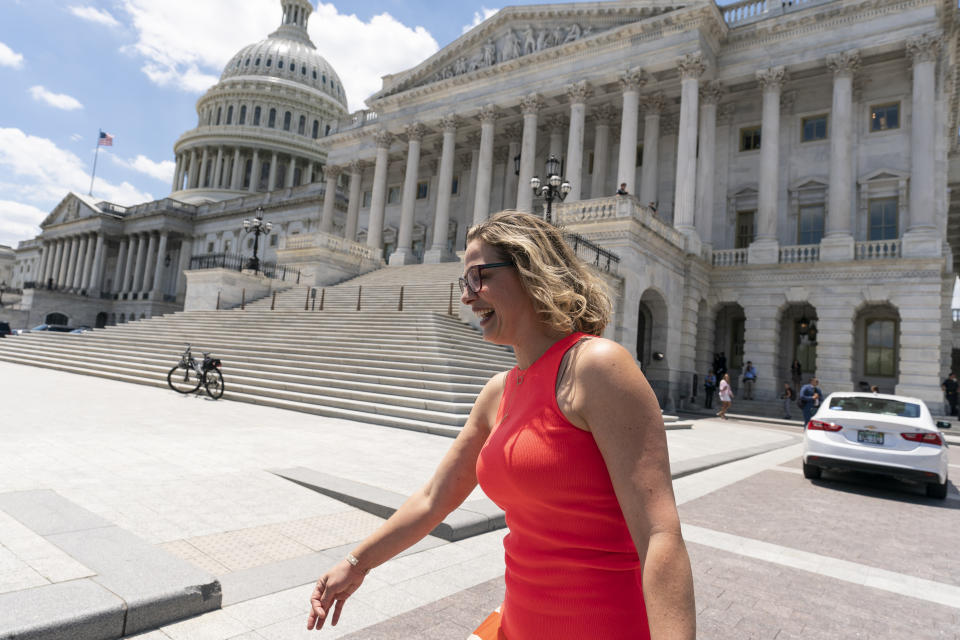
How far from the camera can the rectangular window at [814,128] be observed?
1215 inches

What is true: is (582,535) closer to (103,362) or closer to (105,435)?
(105,435)

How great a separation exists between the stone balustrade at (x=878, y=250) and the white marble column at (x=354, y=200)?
3178 centimetres

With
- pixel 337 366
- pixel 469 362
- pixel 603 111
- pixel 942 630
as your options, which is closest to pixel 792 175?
pixel 603 111

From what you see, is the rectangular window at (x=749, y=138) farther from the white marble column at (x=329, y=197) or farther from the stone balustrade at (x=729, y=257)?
Result: the white marble column at (x=329, y=197)

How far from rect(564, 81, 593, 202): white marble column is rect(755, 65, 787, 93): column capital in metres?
8.51

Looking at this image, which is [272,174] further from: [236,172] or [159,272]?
[159,272]

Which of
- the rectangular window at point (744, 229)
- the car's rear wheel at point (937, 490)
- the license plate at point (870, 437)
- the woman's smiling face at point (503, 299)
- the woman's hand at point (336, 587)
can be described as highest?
the rectangular window at point (744, 229)

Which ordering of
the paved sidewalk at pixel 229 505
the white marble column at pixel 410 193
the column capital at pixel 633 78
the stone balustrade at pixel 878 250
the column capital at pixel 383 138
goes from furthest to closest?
the column capital at pixel 383 138
the white marble column at pixel 410 193
the column capital at pixel 633 78
the stone balustrade at pixel 878 250
the paved sidewalk at pixel 229 505

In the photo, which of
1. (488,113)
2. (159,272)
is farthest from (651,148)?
(159,272)

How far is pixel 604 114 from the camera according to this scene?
3544 centimetres

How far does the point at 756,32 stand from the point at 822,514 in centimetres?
2943

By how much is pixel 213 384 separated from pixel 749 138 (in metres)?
30.7

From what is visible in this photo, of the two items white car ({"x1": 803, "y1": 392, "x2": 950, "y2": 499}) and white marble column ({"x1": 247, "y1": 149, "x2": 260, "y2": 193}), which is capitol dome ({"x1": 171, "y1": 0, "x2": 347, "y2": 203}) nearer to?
white marble column ({"x1": 247, "y1": 149, "x2": 260, "y2": 193})

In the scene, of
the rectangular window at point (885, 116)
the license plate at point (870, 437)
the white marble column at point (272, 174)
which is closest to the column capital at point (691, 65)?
the rectangular window at point (885, 116)
